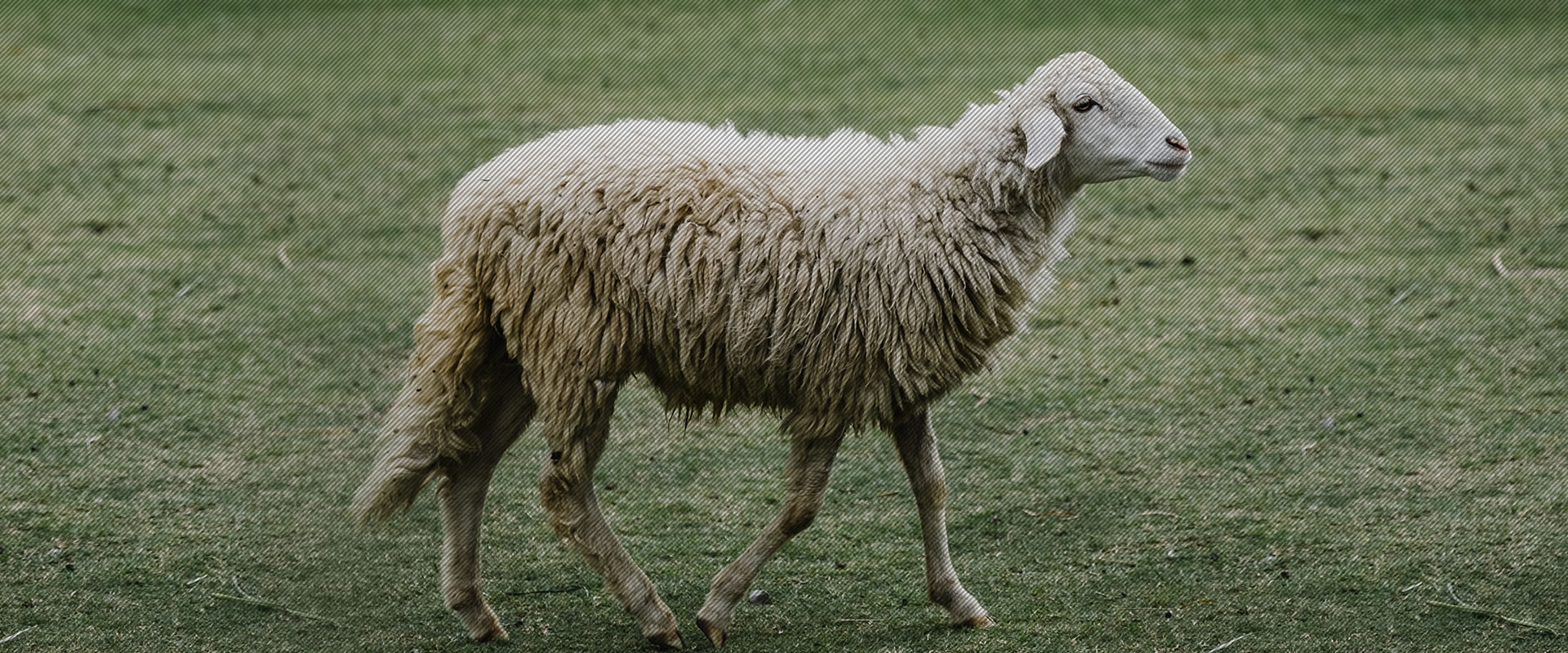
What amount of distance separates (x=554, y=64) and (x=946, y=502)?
6983 millimetres

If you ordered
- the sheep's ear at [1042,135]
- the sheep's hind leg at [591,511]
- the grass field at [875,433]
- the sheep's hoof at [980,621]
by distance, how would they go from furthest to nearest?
the grass field at [875,433], the sheep's hoof at [980,621], the sheep's hind leg at [591,511], the sheep's ear at [1042,135]

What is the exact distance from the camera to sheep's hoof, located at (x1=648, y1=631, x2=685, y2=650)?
4465 mm

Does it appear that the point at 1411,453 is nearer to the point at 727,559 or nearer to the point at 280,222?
the point at 727,559

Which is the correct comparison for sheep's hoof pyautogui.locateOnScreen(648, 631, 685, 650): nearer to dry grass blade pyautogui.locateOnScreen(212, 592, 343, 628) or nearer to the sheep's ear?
dry grass blade pyautogui.locateOnScreen(212, 592, 343, 628)

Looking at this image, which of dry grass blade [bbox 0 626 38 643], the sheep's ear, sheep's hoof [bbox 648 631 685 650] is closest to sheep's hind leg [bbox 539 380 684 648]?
sheep's hoof [bbox 648 631 685 650]

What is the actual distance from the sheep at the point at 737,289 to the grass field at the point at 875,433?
1.26 ft

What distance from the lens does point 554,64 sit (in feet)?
38.4

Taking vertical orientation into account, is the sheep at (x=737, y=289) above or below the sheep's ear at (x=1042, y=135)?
below

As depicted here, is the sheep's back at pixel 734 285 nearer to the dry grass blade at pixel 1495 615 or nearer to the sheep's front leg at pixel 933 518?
the sheep's front leg at pixel 933 518

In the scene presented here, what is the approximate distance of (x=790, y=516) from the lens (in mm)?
4430

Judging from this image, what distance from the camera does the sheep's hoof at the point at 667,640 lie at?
4.46 m

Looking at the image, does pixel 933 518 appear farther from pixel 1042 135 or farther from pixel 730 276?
pixel 1042 135

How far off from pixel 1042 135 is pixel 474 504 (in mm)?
1801

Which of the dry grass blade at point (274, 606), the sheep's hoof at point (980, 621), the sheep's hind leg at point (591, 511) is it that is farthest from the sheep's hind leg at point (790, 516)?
the dry grass blade at point (274, 606)
